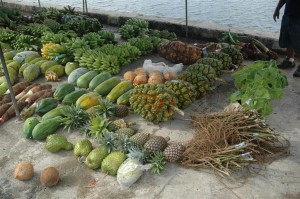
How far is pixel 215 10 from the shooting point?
964 centimetres

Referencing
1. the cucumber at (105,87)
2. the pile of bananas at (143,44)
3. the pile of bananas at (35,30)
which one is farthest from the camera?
the pile of bananas at (35,30)

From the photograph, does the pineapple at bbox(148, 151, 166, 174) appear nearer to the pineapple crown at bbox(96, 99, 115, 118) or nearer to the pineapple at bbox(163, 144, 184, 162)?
the pineapple at bbox(163, 144, 184, 162)

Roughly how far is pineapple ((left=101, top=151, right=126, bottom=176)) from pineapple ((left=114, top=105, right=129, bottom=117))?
3.49 ft

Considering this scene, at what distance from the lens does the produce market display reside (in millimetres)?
3547

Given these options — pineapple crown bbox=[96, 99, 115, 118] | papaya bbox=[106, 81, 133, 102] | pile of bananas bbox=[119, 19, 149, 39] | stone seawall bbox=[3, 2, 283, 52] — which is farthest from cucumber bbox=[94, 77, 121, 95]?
stone seawall bbox=[3, 2, 283, 52]

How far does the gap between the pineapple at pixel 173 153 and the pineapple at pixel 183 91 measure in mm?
1054

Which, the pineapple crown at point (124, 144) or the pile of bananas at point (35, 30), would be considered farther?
the pile of bananas at point (35, 30)

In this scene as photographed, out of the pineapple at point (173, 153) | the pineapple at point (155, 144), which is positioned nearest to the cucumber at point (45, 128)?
the pineapple at point (155, 144)

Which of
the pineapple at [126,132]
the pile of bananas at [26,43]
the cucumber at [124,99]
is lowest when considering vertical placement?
the pineapple at [126,132]

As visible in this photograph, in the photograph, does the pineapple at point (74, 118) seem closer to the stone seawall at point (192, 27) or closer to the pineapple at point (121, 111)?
the pineapple at point (121, 111)

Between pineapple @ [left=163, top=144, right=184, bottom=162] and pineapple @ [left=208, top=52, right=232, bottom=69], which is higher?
pineapple @ [left=208, top=52, right=232, bottom=69]

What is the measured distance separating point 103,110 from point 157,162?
1.33 meters

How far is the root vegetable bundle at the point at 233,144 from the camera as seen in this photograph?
136 inches

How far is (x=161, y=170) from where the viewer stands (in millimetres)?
3508
